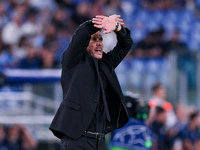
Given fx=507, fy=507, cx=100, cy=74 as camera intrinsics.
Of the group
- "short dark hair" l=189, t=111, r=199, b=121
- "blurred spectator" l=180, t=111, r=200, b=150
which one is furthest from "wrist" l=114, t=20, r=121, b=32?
"short dark hair" l=189, t=111, r=199, b=121

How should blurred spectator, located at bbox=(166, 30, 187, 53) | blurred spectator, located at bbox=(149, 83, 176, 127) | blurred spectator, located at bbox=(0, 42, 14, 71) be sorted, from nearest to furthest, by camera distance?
blurred spectator, located at bbox=(149, 83, 176, 127), blurred spectator, located at bbox=(0, 42, 14, 71), blurred spectator, located at bbox=(166, 30, 187, 53)

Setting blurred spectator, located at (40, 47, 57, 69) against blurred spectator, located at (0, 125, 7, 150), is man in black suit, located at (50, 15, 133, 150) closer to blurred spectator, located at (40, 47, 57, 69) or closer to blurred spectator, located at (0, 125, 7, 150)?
blurred spectator, located at (0, 125, 7, 150)

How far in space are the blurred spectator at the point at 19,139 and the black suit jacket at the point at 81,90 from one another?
4.93 m

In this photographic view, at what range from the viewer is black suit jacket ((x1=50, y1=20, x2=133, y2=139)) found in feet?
13.3

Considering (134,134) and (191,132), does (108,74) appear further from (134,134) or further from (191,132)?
(191,132)

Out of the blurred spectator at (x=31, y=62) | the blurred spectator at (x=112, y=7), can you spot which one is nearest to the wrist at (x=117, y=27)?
the blurred spectator at (x=31, y=62)

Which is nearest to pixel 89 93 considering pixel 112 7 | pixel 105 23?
pixel 105 23

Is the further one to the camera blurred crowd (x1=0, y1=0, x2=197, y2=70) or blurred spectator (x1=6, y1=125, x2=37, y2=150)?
blurred crowd (x1=0, y1=0, x2=197, y2=70)

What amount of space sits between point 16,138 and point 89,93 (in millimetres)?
5198

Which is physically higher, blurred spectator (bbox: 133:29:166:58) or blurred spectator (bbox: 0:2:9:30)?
blurred spectator (bbox: 0:2:9:30)

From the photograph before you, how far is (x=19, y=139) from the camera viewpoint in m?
9.10

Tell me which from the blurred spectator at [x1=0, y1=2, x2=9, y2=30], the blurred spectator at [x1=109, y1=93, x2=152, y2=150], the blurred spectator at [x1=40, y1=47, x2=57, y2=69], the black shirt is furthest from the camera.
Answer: the blurred spectator at [x1=0, y1=2, x2=9, y2=30]

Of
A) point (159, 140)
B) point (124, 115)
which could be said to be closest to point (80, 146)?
point (124, 115)

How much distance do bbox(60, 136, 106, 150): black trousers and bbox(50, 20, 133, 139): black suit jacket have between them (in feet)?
0.19
